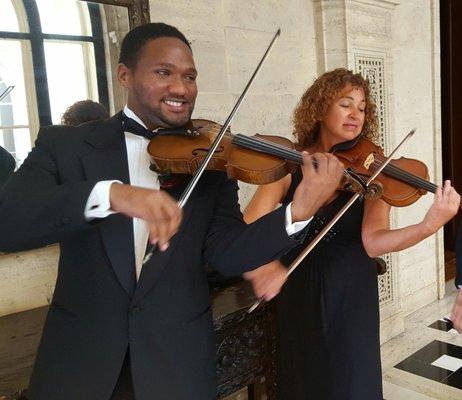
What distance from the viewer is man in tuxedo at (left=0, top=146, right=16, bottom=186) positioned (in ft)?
5.22

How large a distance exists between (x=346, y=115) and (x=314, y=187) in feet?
2.85

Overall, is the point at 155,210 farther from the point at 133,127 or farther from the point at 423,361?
the point at 423,361

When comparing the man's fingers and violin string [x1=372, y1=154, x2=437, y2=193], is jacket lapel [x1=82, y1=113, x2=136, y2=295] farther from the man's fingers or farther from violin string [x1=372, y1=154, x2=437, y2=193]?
violin string [x1=372, y1=154, x2=437, y2=193]

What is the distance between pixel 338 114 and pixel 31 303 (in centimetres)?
132

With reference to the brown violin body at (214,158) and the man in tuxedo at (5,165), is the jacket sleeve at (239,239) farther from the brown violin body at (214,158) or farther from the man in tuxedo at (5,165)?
the man in tuxedo at (5,165)

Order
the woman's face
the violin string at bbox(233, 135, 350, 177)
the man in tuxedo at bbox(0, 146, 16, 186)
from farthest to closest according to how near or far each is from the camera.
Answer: the woman's face
the man in tuxedo at bbox(0, 146, 16, 186)
the violin string at bbox(233, 135, 350, 177)

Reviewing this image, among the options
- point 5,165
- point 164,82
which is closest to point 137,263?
point 164,82

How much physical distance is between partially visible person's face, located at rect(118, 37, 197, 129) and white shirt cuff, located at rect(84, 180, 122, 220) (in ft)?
1.09

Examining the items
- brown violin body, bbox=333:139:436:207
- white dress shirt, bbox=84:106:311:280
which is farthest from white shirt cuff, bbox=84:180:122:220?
brown violin body, bbox=333:139:436:207

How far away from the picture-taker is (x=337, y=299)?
1.70m

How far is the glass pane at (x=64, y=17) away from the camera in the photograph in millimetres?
1705

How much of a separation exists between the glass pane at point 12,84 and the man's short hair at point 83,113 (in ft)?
0.48

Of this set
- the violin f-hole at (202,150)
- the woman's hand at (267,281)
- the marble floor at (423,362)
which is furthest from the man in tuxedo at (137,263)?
the marble floor at (423,362)

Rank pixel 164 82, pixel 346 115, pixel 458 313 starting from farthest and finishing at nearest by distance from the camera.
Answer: pixel 346 115 → pixel 458 313 → pixel 164 82
